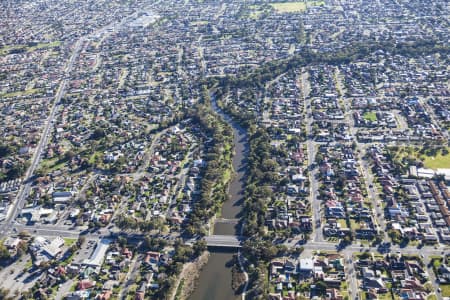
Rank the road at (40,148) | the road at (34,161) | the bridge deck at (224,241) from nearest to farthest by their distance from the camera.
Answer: the bridge deck at (224,241), the road at (40,148), the road at (34,161)

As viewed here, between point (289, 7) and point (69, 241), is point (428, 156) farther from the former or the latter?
point (289, 7)

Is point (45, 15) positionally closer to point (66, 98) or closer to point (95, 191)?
point (66, 98)

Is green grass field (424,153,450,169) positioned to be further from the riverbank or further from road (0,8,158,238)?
road (0,8,158,238)

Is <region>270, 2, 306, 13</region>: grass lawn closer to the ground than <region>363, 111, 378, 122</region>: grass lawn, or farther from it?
closer to the ground

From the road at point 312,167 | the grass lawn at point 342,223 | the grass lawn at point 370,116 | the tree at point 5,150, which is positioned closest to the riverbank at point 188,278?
the road at point 312,167

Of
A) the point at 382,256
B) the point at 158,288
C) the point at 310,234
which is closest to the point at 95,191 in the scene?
the point at 158,288

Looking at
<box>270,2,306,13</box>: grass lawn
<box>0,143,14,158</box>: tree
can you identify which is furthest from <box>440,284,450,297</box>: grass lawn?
<box>270,2,306,13</box>: grass lawn

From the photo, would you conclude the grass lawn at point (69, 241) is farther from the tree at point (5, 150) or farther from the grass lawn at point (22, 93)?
the grass lawn at point (22, 93)
